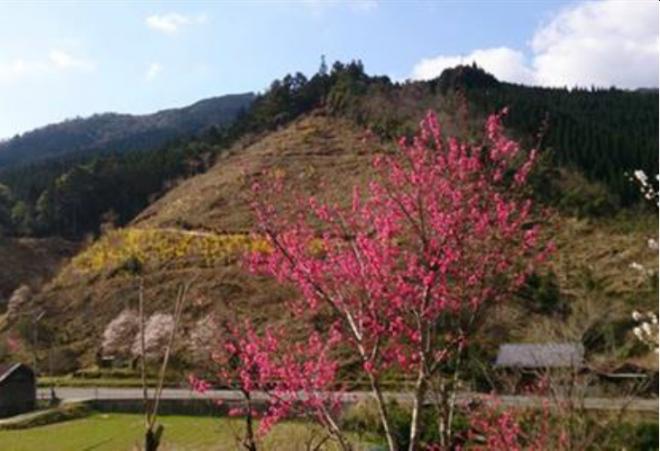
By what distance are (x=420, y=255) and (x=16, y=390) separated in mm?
30919

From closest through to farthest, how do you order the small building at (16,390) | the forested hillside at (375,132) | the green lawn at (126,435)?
the green lawn at (126,435) < the small building at (16,390) < the forested hillside at (375,132)

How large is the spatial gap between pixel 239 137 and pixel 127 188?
1287cm

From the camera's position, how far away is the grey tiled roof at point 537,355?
71.6 ft

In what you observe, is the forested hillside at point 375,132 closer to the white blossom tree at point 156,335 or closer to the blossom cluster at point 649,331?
the white blossom tree at point 156,335

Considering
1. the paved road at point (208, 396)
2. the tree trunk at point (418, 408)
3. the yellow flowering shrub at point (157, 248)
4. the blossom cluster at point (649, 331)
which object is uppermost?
the blossom cluster at point (649, 331)

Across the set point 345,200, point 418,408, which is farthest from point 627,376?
point 345,200

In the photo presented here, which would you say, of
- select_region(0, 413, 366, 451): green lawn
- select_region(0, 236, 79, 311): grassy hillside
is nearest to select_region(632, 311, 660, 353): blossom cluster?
select_region(0, 413, 366, 451): green lawn

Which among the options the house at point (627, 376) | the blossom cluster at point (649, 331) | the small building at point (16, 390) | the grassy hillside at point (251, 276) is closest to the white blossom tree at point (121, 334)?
the grassy hillside at point (251, 276)

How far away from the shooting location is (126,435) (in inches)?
1030

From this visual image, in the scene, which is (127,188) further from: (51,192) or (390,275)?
(390,275)

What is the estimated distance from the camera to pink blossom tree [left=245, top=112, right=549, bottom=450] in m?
6.33

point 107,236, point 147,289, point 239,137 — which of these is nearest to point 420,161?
point 147,289

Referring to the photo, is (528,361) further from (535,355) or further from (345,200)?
(345,200)

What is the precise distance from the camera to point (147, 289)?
1913 inches
